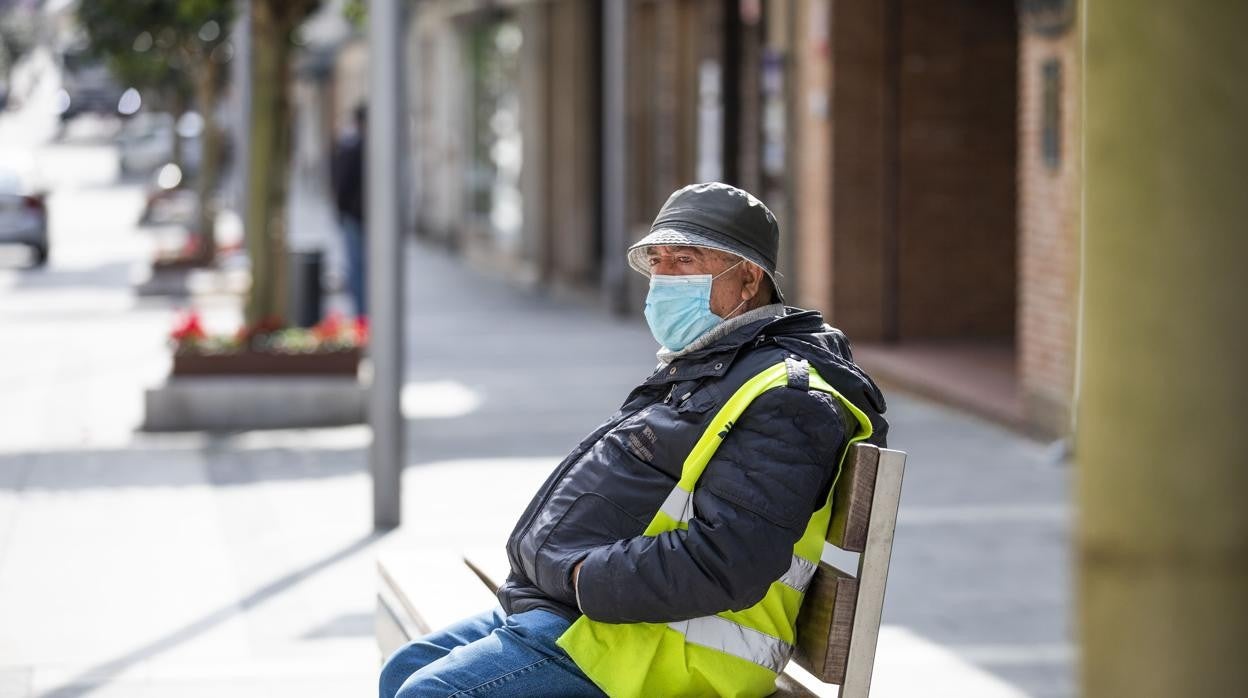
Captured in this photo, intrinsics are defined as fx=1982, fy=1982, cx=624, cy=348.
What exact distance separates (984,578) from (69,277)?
18.4 m

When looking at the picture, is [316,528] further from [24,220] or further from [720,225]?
[24,220]

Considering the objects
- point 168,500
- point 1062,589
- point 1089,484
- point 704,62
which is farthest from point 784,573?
point 704,62

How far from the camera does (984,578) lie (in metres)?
6.89

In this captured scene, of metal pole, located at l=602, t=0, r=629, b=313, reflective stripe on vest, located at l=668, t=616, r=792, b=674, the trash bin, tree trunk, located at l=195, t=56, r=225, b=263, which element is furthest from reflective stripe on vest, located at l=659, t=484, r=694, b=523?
tree trunk, located at l=195, t=56, r=225, b=263

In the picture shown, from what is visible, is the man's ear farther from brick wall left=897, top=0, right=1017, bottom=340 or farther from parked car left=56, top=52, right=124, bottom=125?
parked car left=56, top=52, right=124, bottom=125

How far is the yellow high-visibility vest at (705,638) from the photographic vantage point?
327 cm

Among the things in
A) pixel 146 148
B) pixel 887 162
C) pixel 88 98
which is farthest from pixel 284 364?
pixel 88 98

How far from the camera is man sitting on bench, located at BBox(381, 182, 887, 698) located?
320 centimetres

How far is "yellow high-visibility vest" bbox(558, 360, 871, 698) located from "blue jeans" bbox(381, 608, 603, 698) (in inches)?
1.6

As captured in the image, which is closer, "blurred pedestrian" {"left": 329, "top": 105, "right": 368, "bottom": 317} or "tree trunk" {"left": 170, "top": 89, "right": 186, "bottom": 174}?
"blurred pedestrian" {"left": 329, "top": 105, "right": 368, "bottom": 317}

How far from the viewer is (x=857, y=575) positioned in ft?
10.9

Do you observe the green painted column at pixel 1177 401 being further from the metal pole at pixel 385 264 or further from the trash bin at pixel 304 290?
the trash bin at pixel 304 290

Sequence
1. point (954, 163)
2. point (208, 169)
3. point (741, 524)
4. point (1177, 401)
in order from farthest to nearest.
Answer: point (208, 169) < point (954, 163) < point (741, 524) < point (1177, 401)

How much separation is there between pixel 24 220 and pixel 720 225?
2347 centimetres
